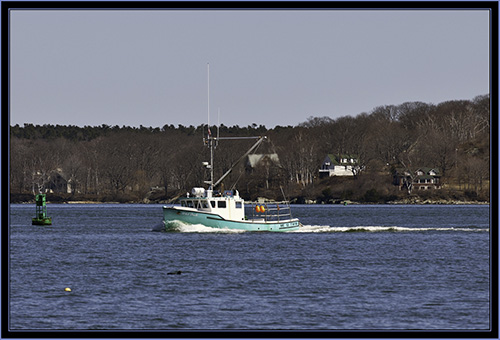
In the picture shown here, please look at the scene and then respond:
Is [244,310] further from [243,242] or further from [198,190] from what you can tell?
[198,190]

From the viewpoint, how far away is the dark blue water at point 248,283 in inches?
1289

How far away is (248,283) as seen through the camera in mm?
44312

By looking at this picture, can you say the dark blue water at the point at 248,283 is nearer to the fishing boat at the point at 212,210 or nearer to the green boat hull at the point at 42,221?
the fishing boat at the point at 212,210

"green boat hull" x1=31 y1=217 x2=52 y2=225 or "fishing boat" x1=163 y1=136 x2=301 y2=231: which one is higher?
"fishing boat" x1=163 y1=136 x2=301 y2=231

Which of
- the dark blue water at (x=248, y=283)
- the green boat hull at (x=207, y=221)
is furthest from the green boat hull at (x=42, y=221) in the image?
the green boat hull at (x=207, y=221)

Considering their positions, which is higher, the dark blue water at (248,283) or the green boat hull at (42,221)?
the green boat hull at (42,221)

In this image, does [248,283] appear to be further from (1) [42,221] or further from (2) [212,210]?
(1) [42,221]

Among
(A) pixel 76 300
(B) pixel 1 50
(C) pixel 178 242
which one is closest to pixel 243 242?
(C) pixel 178 242

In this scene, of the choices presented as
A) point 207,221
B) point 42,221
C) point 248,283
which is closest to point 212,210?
point 207,221

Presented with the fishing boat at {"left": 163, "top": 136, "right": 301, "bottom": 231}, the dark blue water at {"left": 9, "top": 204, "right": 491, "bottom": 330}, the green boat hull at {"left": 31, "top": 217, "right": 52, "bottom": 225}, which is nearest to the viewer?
the dark blue water at {"left": 9, "top": 204, "right": 491, "bottom": 330}

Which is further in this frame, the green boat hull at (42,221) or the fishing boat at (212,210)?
the green boat hull at (42,221)

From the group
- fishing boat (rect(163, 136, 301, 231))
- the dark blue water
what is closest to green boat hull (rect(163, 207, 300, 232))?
fishing boat (rect(163, 136, 301, 231))

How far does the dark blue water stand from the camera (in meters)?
32.8

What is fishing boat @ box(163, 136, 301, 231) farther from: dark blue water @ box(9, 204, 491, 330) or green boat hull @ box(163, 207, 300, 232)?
dark blue water @ box(9, 204, 491, 330)
